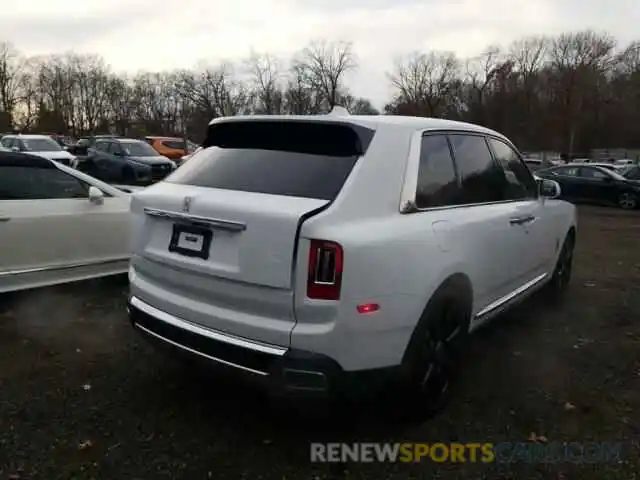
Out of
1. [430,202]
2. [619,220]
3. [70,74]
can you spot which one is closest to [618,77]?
[619,220]

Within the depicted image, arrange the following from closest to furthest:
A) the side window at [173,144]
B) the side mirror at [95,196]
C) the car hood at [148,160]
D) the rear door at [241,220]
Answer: the rear door at [241,220], the side mirror at [95,196], the car hood at [148,160], the side window at [173,144]

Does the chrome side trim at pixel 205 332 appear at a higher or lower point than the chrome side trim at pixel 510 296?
higher

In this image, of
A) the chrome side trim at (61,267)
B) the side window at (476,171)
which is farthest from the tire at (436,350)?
the chrome side trim at (61,267)

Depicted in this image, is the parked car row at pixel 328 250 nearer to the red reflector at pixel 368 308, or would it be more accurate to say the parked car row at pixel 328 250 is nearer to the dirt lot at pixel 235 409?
the red reflector at pixel 368 308

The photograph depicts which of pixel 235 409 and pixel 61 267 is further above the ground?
pixel 61 267

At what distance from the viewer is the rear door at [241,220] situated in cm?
256

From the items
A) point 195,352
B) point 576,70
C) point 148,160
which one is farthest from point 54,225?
point 576,70

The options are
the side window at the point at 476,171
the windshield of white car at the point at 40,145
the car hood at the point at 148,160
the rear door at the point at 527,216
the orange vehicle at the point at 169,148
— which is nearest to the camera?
the side window at the point at 476,171

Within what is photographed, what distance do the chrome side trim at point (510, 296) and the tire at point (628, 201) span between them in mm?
13958

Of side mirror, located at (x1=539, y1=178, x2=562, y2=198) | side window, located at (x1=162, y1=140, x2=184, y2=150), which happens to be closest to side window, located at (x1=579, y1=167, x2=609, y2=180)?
side mirror, located at (x1=539, y1=178, x2=562, y2=198)

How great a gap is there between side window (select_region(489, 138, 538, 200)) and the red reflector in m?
1.93

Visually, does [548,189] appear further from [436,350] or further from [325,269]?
[325,269]

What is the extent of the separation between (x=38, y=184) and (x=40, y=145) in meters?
16.0

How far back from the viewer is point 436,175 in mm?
3207
